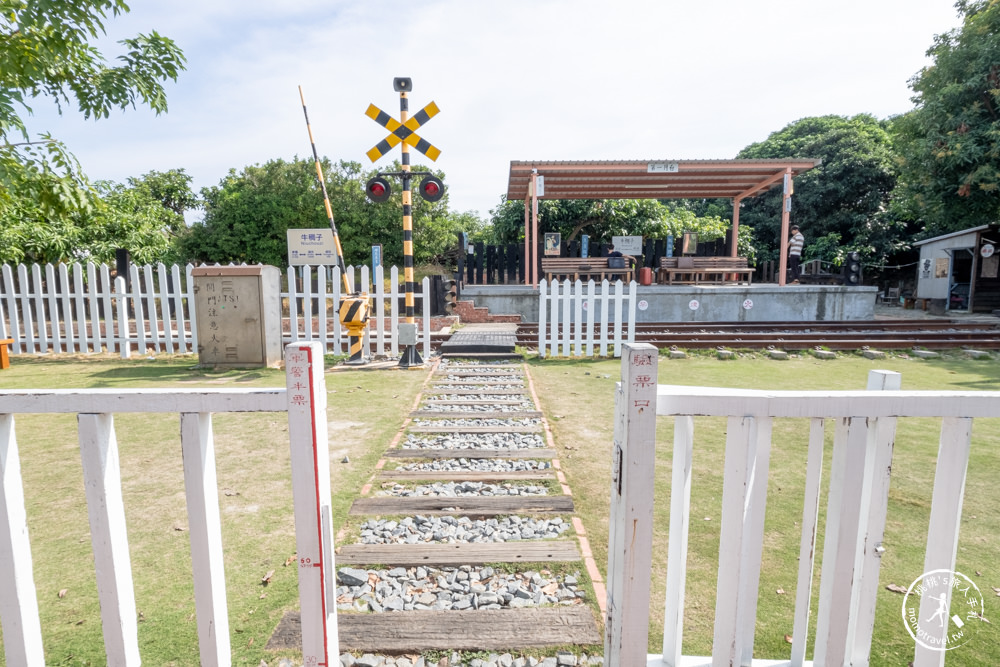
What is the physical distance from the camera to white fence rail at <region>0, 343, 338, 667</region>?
1.34m

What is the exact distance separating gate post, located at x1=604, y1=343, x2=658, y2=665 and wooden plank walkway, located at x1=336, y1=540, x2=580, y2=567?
1015 mm

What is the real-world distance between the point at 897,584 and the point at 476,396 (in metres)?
4.19

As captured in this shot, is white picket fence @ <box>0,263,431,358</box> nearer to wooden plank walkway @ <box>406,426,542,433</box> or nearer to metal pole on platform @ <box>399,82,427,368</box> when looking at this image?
metal pole on platform @ <box>399,82,427,368</box>

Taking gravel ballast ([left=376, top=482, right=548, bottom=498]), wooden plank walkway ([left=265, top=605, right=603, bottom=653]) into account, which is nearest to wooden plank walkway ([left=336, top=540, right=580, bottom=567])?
wooden plank walkway ([left=265, top=605, right=603, bottom=653])

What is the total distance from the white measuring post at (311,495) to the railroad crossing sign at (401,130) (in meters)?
6.41

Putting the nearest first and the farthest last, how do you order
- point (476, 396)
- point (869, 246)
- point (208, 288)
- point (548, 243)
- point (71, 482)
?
point (71, 482), point (476, 396), point (208, 288), point (548, 243), point (869, 246)

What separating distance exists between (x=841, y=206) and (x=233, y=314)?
26.4 metres

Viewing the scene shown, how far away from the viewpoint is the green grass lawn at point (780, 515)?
1.95m

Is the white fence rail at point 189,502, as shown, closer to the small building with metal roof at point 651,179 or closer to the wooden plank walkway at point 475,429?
the wooden plank walkway at point 475,429

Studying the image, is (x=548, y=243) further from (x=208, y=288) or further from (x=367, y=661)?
(x=367, y=661)

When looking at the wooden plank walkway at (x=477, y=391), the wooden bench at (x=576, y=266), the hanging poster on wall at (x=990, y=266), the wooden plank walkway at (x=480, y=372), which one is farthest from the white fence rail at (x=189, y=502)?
the hanging poster on wall at (x=990, y=266)

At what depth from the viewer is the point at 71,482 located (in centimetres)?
340

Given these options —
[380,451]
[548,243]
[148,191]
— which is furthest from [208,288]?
[148,191]

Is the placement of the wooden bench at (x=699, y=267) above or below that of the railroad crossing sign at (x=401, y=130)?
below
